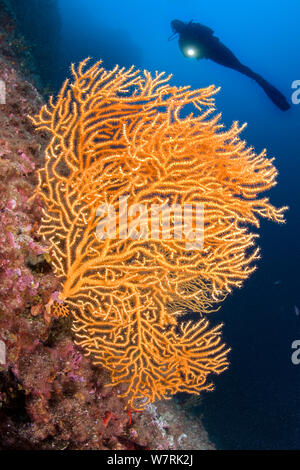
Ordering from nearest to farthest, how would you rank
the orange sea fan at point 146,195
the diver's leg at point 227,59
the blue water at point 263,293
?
the orange sea fan at point 146,195 → the diver's leg at point 227,59 → the blue water at point 263,293

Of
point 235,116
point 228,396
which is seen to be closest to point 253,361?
point 228,396

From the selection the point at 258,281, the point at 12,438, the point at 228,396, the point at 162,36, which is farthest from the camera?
the point at 162,36

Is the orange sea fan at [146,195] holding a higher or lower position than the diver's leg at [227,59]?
lower

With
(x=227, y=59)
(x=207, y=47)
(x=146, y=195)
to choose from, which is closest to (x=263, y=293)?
(x=227, y=59)

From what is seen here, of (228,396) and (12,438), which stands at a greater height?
(12,438)

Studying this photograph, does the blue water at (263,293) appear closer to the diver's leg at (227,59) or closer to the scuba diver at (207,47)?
the scuba diver at (207,47)

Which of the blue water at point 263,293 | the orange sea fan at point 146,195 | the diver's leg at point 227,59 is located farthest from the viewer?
the blue water at point 263,293

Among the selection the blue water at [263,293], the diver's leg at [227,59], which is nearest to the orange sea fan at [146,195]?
the diver's leg at [227,59]

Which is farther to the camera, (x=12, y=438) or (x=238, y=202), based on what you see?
(x=238, y=202)

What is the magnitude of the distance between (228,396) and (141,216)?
16859mm

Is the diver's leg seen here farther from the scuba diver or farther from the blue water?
the blue water

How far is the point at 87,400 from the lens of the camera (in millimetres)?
3426

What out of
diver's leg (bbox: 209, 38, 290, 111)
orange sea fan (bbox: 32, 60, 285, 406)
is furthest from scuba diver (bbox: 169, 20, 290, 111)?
orange sea fan (bbox: 32, 60, 285, 406)

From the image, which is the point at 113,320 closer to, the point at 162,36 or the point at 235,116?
the point at 235,116
